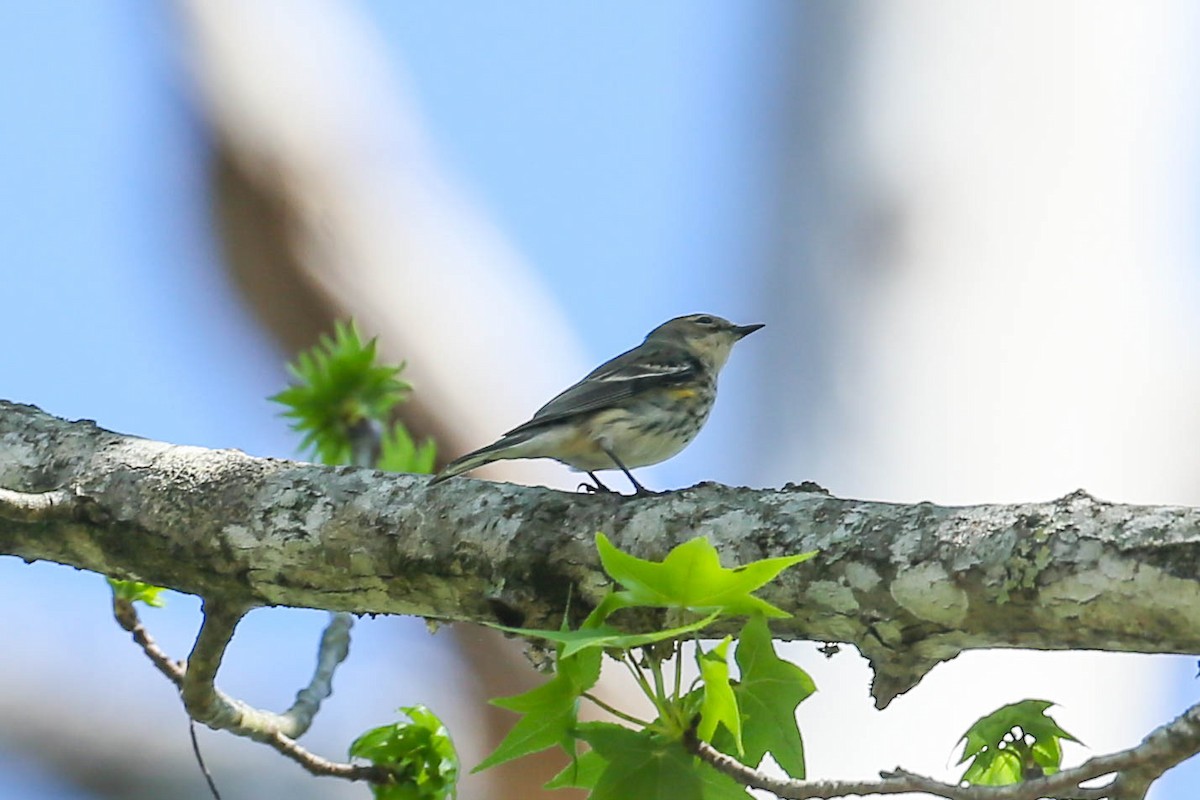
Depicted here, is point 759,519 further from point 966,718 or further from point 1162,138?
point 1162,138

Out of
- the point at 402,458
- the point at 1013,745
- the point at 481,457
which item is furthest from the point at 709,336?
the point at 1013,745

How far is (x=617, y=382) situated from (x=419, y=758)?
165cm

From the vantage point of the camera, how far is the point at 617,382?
4125 mm

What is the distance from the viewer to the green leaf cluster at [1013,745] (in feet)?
6.61

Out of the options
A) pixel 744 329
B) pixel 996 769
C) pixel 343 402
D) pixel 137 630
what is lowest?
pixel 996 769

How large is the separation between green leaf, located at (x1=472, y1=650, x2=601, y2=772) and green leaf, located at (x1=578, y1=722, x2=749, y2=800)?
0.03 metres

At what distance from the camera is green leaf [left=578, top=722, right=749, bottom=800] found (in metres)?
1.68

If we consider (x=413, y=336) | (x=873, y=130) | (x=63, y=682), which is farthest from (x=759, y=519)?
(x=63, y=682)

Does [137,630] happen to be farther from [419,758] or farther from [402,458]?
[402,458]

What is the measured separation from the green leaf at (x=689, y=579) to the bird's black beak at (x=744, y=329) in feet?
10.3

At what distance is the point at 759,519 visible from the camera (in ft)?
7.36

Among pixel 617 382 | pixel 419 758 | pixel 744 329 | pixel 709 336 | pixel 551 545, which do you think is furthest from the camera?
pixel 709 336

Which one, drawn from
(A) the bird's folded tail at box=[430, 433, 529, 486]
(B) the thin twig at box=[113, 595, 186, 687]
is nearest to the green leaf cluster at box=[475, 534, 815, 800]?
(A) the bird's folded tail at box=[430, 433, 529, 486]

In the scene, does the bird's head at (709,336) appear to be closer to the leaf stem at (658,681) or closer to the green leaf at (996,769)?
the green leaf at (996,769)
